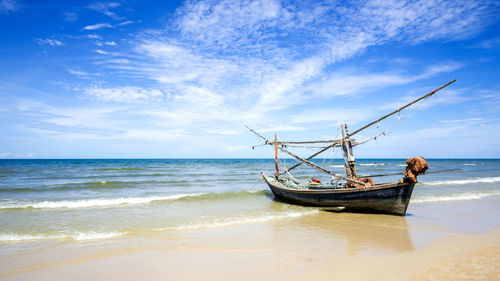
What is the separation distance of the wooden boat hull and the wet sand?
4.43 ft

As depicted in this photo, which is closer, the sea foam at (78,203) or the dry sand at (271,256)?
the dry sand at (271,256)

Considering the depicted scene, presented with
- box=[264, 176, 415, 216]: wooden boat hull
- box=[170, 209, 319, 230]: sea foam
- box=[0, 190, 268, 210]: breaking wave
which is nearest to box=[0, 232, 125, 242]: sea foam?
box=[170, 209, 319, 230]: sea foam

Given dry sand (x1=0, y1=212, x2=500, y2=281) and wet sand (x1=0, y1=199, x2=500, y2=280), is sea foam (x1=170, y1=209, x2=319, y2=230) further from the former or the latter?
dry sand (x1=0, y1=212, x2=500, y2=281)

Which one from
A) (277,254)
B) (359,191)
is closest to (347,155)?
(359,191)

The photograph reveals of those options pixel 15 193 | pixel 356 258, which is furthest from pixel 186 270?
pixel 15 193

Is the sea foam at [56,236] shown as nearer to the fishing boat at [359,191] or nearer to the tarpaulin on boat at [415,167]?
the fishing boat at [359,191]

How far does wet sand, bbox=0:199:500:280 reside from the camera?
5.86 m

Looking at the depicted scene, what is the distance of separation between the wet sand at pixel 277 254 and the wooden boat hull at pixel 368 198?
53.1 inches

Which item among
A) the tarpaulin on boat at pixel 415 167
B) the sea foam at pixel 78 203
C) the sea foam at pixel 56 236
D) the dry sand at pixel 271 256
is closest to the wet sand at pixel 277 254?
the dry sand at pixel 271 256

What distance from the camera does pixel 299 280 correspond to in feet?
18.2

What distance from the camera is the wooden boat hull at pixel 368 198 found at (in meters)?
11.3

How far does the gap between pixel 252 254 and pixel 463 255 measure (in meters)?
5.79

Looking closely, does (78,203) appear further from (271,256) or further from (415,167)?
(415,167)

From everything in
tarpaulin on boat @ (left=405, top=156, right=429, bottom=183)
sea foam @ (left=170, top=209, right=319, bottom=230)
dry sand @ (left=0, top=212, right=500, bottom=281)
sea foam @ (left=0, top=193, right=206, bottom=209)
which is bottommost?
sea foam @ (left=170, top=209, right=319, bottom=230)
